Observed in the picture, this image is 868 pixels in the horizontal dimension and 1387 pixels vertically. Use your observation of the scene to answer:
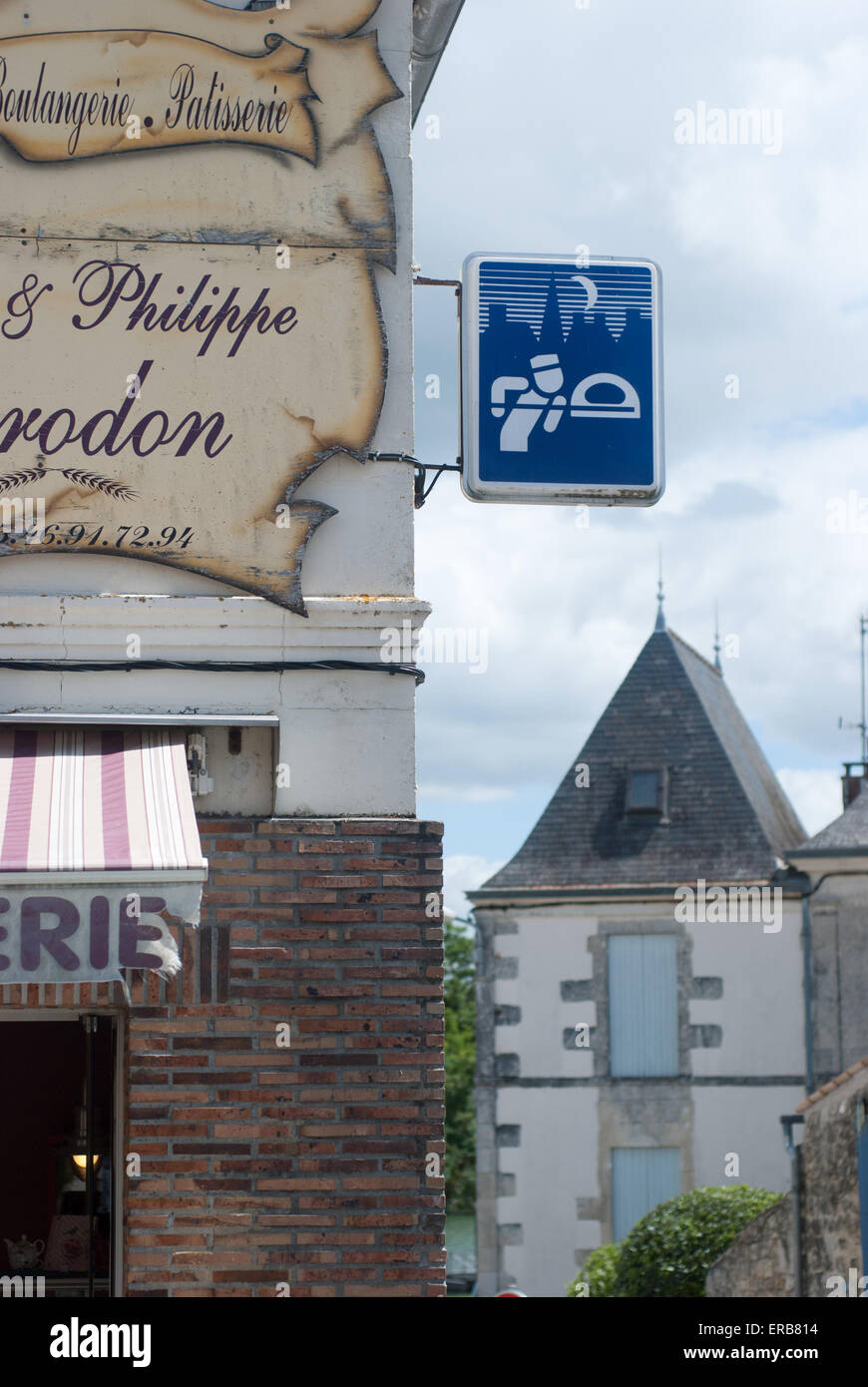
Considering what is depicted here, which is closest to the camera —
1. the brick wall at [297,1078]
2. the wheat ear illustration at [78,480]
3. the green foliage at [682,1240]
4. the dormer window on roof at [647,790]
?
the brick wall at [297,1078]

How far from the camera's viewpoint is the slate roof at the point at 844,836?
2464 centimetres

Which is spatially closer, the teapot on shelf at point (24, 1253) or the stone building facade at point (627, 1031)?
the teapot on shelf at point (24, 1253)

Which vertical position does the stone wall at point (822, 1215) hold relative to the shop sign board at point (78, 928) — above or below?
below

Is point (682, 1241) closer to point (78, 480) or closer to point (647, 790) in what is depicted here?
point (647, 790)

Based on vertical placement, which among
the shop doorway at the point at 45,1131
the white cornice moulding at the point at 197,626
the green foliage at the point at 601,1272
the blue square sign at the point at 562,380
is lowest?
the green foliage at the point at 601,1272

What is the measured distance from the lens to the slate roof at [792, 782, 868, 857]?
24641 millimetres

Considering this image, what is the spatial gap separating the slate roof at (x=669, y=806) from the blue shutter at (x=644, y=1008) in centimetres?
106

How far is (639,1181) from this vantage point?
24.5m

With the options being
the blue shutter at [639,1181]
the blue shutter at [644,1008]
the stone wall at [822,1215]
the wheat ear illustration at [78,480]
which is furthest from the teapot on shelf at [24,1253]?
the blue shutter at [644,1008]

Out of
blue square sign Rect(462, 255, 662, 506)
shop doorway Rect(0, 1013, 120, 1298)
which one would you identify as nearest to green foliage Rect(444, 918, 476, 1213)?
shop doorway Rect(0, 1013, 120, 1298)

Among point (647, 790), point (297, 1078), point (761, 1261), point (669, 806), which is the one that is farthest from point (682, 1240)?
point (297, 1078)

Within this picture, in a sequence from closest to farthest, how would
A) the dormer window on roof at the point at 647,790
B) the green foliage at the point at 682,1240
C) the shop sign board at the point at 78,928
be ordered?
the shop sign board at the point at 78,928 < the green foliage at the point at 682,1240 < the dormer window on roof at the point at 647,790

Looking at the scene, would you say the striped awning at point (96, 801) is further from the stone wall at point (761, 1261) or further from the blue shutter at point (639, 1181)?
the blue shutter at point (639, 1181)

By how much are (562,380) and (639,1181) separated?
18953mm
